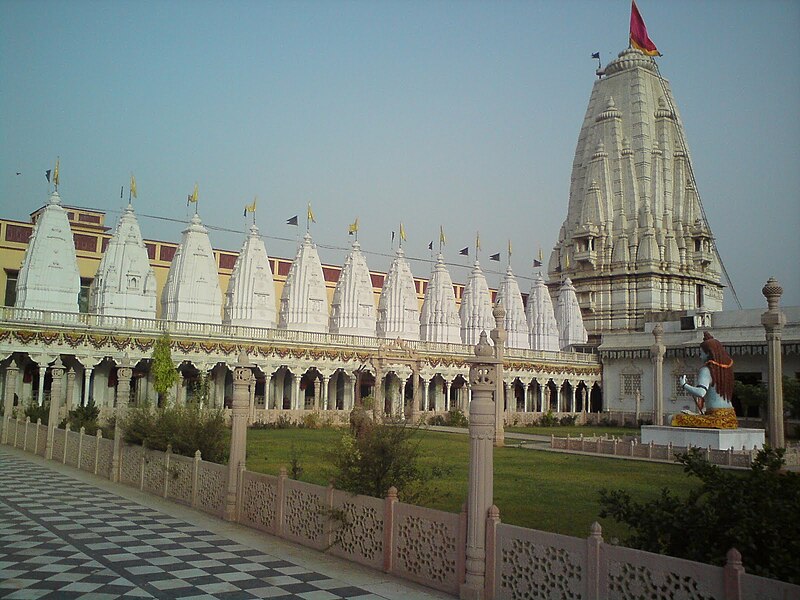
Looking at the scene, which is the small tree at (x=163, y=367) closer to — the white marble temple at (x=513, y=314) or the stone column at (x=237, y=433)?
the stone column at (x=237, y=433)

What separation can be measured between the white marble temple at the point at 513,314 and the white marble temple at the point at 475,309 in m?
1.55

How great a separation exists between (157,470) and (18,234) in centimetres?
3926

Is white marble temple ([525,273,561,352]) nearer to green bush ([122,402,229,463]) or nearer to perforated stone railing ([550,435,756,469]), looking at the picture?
perforated stone railing ([550,435,756,469])

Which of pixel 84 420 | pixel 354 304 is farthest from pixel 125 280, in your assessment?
pixel 84 420

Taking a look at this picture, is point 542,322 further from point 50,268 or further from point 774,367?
point 774,367

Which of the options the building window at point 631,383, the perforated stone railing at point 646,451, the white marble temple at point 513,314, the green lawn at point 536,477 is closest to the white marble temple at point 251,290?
→ the green lawn at point 536,477

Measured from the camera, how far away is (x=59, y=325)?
110ft

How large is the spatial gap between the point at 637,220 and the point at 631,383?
51.4 ft

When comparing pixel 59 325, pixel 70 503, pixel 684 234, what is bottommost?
pixel 70 503

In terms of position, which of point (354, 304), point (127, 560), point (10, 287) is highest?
point (10, 287)

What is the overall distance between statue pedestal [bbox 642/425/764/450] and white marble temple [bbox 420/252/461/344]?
91.8 feet

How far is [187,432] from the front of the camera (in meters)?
14.6

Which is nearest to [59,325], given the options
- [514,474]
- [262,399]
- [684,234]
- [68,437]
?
[262,399]

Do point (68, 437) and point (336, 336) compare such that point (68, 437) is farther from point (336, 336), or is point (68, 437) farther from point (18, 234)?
point (18, 234)
